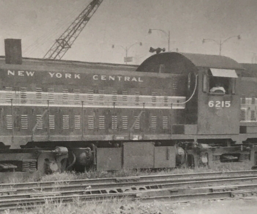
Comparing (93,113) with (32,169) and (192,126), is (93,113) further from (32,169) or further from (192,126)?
(192,126)

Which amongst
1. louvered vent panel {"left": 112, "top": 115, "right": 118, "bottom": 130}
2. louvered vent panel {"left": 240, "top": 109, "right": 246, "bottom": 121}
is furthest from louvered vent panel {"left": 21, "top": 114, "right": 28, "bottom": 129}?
louvered vent panel {"left": 240, "top": 109, "right": 246, "bottom": 121}

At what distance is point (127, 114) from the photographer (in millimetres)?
10219

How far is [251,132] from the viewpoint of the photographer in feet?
36.6

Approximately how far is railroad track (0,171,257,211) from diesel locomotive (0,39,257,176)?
1135 mm

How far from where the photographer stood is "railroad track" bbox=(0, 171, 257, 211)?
670 centimetres

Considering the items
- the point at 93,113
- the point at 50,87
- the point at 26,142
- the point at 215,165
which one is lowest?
the point at 215,165

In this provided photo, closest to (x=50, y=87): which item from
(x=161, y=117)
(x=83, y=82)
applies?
(x=83, y=82)

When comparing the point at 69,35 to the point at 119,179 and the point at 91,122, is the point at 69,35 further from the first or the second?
the point at 119,179

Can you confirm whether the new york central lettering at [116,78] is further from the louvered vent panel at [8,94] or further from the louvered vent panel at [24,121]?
the louvered vent panel at [8,94]

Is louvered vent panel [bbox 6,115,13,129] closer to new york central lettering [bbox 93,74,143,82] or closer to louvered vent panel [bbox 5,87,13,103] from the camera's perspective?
louvered vent panel [bbox 5,87,13,103]

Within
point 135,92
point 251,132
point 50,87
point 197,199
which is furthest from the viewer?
point 251,132

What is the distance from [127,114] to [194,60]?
2.40 m

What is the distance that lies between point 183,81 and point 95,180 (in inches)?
161

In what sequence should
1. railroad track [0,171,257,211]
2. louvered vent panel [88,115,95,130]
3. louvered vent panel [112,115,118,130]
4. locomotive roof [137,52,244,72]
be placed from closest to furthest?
railroad track [0,171,257,211]
louvered vent panel [88,115,95,130]
louvered vent panel [112,115,118,130]
locomotive roof [137,52,244,72]
